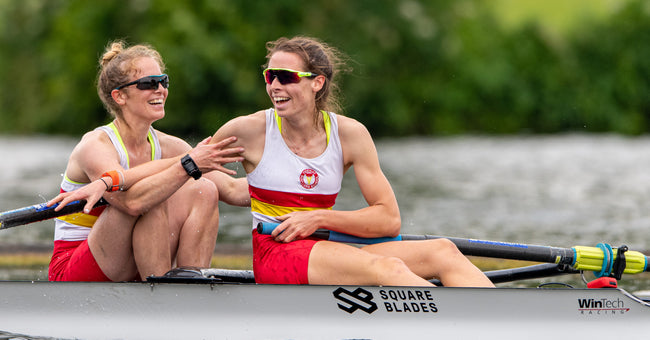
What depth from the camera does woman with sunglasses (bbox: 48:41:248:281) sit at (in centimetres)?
474

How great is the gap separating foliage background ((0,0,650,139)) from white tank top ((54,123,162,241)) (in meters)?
21.6

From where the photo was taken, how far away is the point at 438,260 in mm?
4660

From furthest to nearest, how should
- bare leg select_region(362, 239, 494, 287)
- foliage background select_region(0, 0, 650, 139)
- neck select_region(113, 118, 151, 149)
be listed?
foliage background select_region(0, 0, 650, 139), neck select_region(113, 118, 151, 149), bare leg select_region(362, 239, 494, 287)

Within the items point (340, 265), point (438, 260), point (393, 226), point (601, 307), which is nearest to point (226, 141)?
point (340, 265)

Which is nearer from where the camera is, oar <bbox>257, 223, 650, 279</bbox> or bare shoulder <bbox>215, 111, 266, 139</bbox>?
bare shoulder <bbox>215, 111, 266, 139</bbox>

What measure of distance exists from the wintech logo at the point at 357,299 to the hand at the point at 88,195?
1.37 m

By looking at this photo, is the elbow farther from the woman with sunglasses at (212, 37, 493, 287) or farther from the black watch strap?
the black watch strap

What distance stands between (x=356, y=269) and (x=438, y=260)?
0.48 m

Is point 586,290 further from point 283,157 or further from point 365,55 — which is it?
point 365,55

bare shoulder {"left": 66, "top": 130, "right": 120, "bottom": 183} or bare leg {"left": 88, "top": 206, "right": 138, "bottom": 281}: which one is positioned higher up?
bare shoulder {"left": 66, "top": 130, "right": 120, "bottom": 183}

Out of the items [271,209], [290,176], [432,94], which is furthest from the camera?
[432,94]

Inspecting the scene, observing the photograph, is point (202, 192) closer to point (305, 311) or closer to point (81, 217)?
point (81, 217)

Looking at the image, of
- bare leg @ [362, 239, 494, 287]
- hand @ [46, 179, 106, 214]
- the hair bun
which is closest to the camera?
bare leg @ [362, 239, 494, 287]

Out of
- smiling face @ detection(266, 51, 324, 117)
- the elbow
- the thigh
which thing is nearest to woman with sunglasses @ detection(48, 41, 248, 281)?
smiling face @ detection(266, 51, 324, 117)
